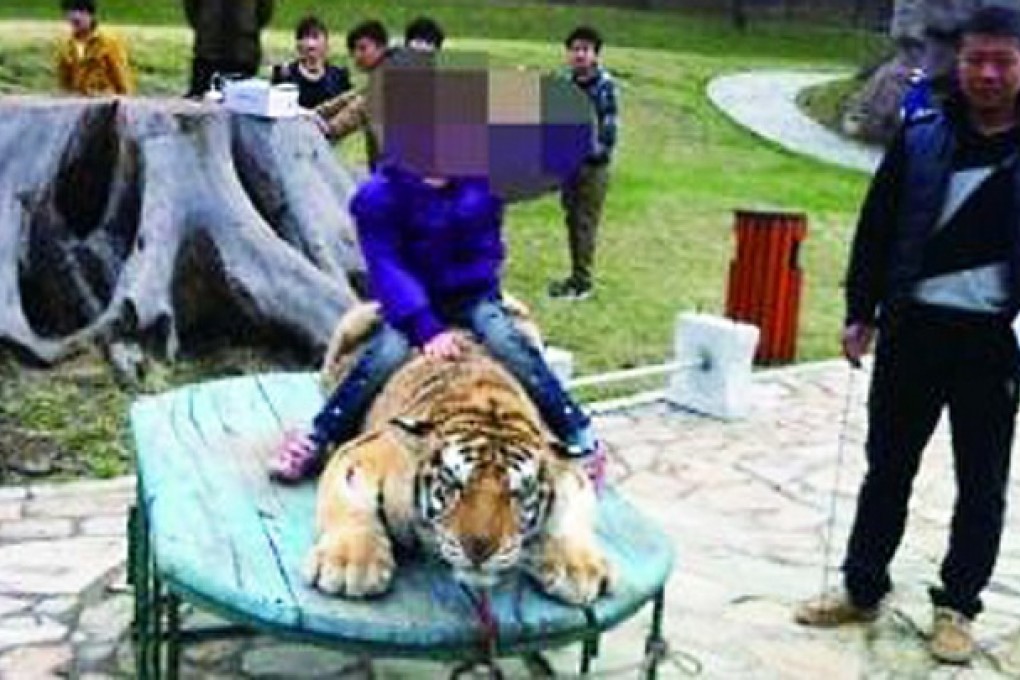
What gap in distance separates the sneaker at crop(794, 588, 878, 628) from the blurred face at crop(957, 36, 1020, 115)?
157 centimetres

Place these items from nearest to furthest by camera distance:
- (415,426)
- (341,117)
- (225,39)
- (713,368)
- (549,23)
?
(415,426)
(713,368)
(341,117)
(225,39)
(549,23)

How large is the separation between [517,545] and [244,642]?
155 cm

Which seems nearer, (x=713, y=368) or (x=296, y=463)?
(x=296, y=463)

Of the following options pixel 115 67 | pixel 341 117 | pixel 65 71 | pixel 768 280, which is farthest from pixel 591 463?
pixel 65 71

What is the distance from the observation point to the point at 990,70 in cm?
457

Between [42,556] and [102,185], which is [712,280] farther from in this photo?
[42,556]

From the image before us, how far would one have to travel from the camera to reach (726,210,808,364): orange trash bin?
29.1 ft

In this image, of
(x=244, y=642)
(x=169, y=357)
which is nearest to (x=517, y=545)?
(x=244, y=642)

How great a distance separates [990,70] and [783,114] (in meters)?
18.7

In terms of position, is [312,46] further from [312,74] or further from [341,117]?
[341,117]

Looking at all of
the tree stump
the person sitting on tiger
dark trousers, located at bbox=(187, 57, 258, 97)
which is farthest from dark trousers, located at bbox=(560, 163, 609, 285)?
the person sitting on tiger

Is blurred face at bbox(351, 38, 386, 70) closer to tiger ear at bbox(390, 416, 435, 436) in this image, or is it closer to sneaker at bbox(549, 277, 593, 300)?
sneaker at bbox(549, 277, 593, 300)

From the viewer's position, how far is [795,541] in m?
6.17

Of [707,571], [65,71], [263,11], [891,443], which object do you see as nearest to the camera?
[891,443]
